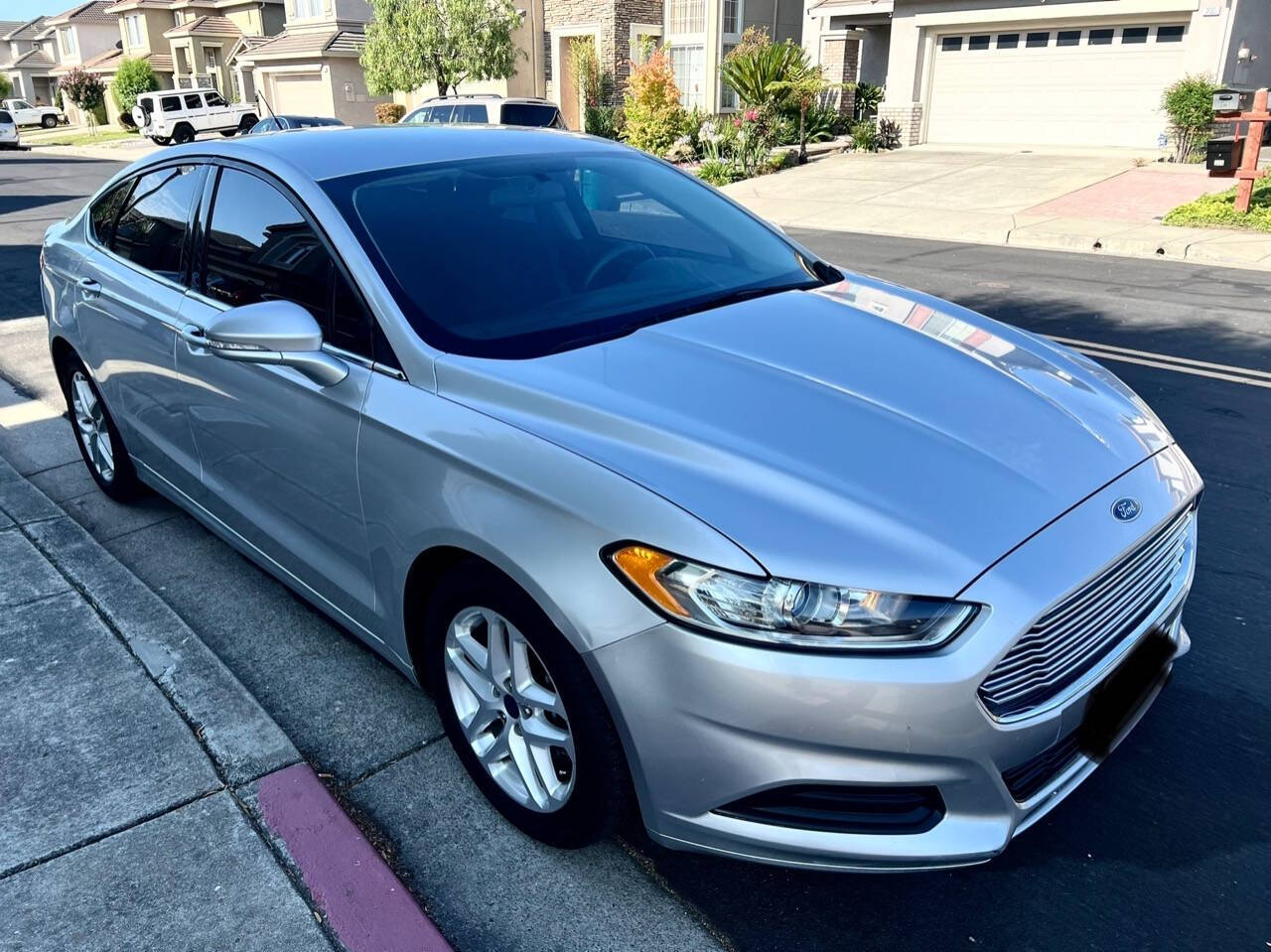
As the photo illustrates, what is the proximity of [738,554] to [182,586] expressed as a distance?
299 cm

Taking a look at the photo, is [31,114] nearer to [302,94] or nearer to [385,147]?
[302,94]

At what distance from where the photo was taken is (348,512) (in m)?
2.94

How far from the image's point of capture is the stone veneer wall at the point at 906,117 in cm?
2308

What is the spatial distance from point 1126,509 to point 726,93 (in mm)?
29349

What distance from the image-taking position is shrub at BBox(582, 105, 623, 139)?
28.6 m

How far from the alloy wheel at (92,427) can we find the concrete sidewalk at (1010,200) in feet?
35.7

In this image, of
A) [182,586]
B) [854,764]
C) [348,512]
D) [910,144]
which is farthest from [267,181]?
[910,144]

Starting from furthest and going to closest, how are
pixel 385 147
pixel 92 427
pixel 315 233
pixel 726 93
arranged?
pixel 726 93, pixel 92 427, pixel 385 147, pixel 315 233

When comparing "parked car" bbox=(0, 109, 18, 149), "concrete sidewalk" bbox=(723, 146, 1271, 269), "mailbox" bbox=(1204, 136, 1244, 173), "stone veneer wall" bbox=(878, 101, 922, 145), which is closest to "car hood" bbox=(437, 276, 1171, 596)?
"concrete sidewalk" bbox=(723, 146, 1271, 269)

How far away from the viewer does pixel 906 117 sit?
909 inches

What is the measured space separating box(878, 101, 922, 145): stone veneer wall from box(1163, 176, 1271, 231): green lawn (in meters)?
9.90

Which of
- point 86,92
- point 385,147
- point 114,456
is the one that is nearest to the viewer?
point 385,147

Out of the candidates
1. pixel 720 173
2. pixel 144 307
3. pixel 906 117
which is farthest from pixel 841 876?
pixel 906 117

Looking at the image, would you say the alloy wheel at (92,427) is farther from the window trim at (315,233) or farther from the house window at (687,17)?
the house window at (687,17)
